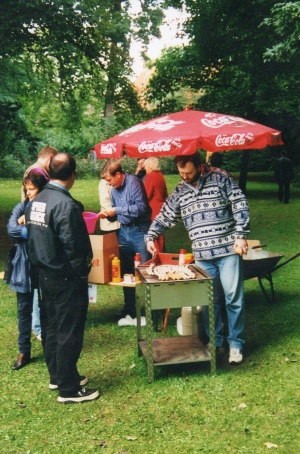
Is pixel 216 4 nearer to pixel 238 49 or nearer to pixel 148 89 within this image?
pixel 238 49

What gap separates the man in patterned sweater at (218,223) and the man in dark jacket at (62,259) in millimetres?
1279

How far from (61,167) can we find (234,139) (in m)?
1.87

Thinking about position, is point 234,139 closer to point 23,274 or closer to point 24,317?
point 23,274

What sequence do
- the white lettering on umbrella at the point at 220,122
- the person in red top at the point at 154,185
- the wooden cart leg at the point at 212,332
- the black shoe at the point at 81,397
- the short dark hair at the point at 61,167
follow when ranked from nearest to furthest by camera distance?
the short dark hair at the point at 61,167 → the black shoe at the point at 81,397 → the wooden cart leg at the point at 212,332 → the white lettering on umbrella at the point at 220,122 → the person in red top at the point at 154,185

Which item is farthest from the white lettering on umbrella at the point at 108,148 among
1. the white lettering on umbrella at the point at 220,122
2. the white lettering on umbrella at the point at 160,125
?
the white lettering on umbrella at the point at 220,122

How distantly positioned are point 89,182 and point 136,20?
986 centimetres

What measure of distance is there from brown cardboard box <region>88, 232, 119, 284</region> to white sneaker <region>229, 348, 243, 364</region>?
165 cm

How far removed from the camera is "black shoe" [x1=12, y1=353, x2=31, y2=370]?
228 inches

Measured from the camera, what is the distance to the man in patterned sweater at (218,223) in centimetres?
550

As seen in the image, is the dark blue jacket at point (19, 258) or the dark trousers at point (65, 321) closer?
the dark trousers at point (65, 321)

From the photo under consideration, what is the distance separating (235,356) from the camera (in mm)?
5688

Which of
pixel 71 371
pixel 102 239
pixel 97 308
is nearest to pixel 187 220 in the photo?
pixel 102 239

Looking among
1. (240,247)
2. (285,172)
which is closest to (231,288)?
(240,247)

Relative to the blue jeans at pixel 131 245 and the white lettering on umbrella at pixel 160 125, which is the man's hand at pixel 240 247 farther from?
the blue jeans at pixel 131 245
